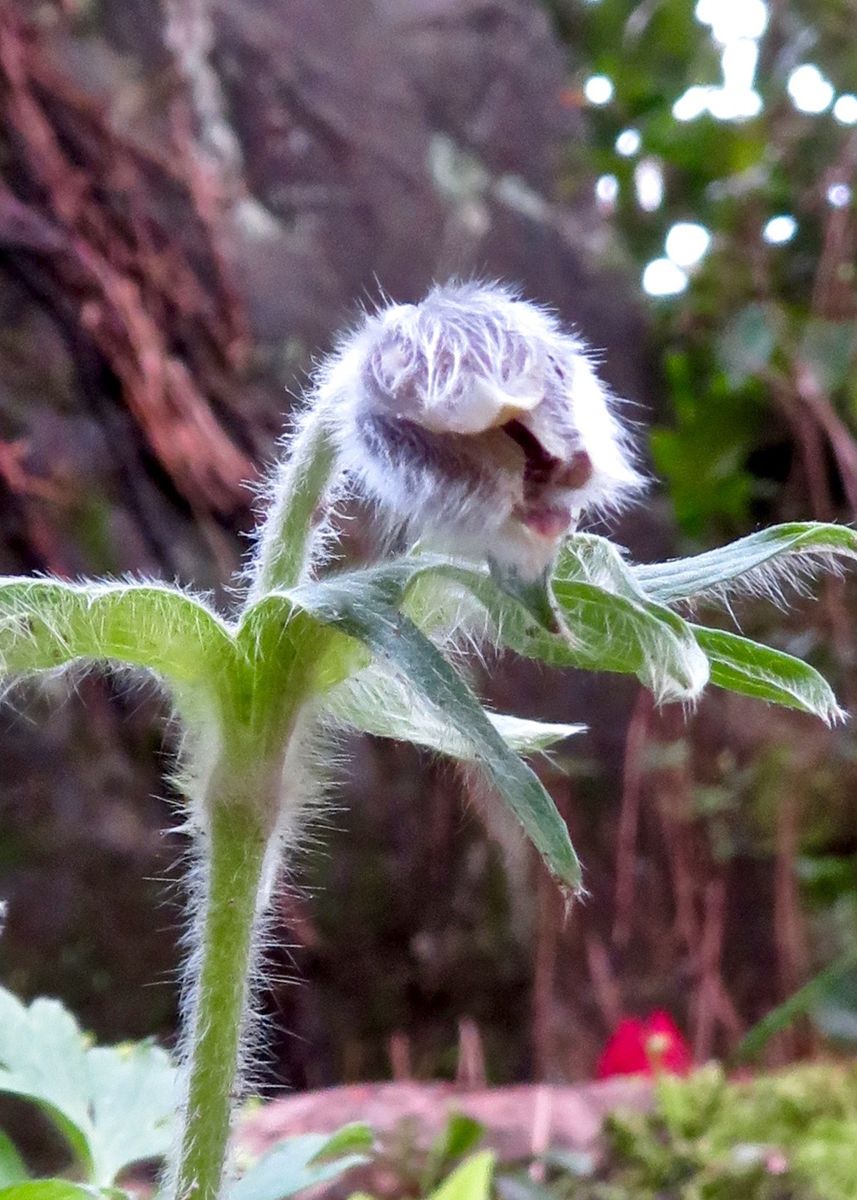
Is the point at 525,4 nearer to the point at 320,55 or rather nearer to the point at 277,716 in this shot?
the point at 320,55

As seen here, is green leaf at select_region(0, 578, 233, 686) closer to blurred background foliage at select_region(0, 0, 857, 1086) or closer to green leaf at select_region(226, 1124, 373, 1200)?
green leaf at select_region(226, 1124, 373, 1200)

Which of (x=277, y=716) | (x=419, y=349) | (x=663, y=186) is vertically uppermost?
(x=663, y=186)

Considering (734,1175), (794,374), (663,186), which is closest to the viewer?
(734,1175)

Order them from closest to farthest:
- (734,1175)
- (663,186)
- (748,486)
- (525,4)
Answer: (734,1175) < (748,486) < (663,186) < (525,4)

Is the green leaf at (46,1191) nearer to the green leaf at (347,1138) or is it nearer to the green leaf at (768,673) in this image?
the green leaf at (347,1138)

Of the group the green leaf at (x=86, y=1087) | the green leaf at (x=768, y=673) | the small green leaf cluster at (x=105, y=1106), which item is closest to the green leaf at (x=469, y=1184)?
the small green leaf cluster at (x=105, y=1106)

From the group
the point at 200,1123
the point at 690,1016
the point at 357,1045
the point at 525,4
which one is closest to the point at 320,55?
the point at 525,4

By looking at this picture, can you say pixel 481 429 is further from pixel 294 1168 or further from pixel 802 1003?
pixel 802 1003
